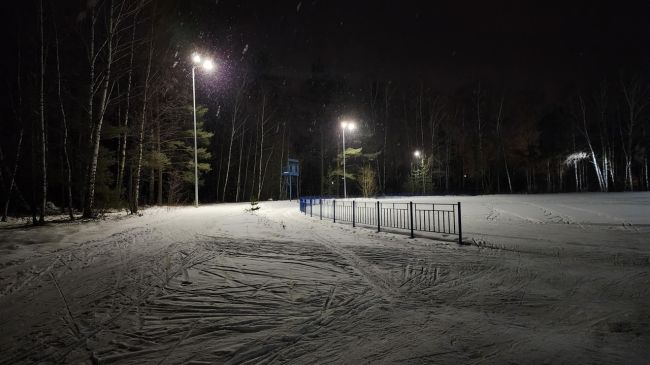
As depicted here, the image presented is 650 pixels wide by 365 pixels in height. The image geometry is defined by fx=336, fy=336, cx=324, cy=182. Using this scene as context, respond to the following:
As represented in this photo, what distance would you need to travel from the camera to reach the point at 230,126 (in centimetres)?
3850

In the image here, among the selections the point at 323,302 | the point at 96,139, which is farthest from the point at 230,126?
Result: the point at 323,302

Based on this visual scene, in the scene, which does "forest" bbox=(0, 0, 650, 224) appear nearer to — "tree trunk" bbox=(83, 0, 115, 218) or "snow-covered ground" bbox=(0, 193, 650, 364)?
"tree trunk" bbox=(83, 0, 115, 218)

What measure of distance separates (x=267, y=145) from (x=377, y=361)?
4167 cm

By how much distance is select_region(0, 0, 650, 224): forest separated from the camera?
50.8 ft

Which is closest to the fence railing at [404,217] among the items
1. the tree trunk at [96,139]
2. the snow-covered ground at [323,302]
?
the snow-covered ground at [323,302]

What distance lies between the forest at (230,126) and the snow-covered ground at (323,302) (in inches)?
366

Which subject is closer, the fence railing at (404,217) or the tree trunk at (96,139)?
the fence railing at (404,217)

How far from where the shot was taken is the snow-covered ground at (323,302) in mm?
3381

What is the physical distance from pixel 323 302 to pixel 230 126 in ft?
119

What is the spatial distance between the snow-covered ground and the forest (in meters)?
9.30

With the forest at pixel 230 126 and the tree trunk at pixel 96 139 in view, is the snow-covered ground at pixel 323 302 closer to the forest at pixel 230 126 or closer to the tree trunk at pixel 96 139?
the tree trunk at pixel 96 139

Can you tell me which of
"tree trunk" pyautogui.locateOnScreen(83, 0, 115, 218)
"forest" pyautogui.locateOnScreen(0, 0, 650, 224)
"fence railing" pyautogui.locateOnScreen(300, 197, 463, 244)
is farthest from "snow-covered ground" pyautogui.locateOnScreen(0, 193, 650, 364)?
"forest" pyautogui.locateOnScreen(0, 0, 650, 224)

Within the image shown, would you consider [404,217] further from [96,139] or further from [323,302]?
[96,139]

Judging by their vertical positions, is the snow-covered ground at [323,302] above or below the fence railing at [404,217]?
below
